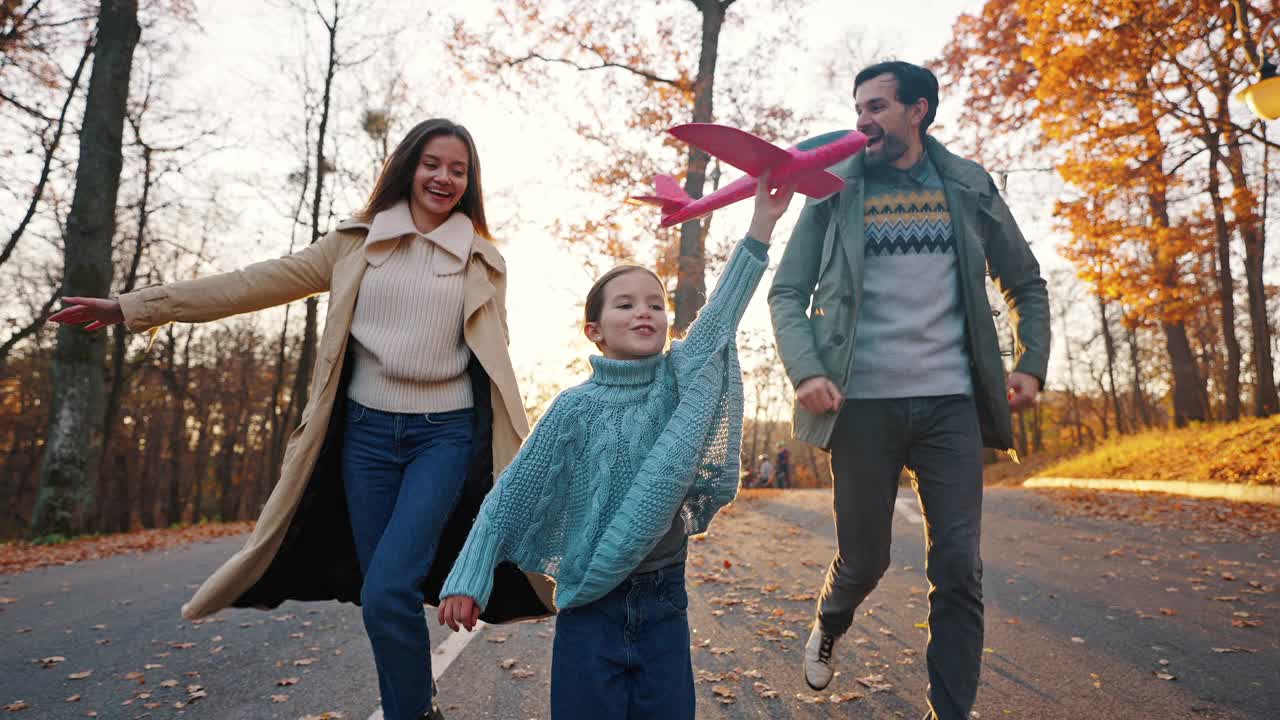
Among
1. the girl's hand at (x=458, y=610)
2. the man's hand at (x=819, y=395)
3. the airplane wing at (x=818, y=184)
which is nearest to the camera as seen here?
the girl's hand at (x=458, y=610)

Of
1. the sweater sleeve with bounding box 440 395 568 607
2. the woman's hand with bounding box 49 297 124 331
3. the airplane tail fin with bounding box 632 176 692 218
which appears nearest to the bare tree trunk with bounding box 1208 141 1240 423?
the airplane tail fin with bounding box 632 176 692 218

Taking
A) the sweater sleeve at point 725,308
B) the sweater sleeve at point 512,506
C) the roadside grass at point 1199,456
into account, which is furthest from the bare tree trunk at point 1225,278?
the sweater sleeve at point 512,506

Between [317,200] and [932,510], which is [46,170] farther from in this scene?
[932,510]

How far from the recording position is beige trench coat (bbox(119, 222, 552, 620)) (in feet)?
10.6

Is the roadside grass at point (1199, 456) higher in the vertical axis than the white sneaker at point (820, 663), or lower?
higher

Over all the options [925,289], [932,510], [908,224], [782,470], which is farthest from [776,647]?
[782,470]

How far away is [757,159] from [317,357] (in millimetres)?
1890

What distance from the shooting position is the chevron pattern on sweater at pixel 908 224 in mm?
3262

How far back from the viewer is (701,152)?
46.7 feet

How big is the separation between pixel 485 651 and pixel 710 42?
39.9 ft

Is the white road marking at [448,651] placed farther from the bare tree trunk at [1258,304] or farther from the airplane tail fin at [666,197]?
the bare tree trunk at [1258,304]

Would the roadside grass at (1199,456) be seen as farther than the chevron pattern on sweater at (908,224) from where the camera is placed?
Yes

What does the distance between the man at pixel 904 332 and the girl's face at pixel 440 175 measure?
1.45 metres

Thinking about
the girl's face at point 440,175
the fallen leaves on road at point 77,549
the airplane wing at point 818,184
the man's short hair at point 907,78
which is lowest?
the fallen leaves on road at point 77,549
